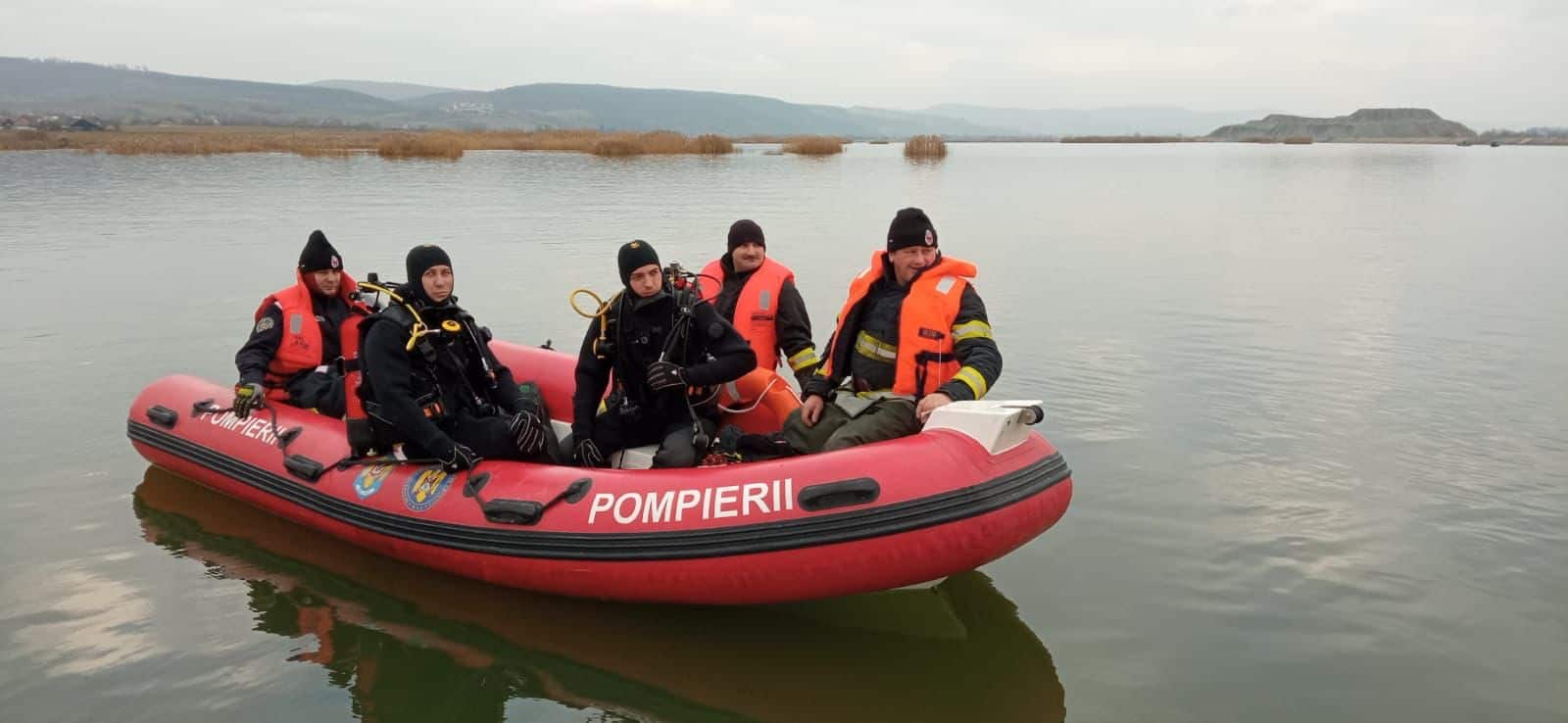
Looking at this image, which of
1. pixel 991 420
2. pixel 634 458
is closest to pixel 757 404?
pixel 634 458

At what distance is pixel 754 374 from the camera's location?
4.45m

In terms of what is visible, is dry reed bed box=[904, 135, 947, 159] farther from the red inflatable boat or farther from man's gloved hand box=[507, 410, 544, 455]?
the red inflatable boat

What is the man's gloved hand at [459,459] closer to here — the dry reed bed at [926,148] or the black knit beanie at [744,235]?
the black knit beanie at [744,235]

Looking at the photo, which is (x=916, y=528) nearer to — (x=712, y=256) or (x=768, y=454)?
(x=768, y=454)

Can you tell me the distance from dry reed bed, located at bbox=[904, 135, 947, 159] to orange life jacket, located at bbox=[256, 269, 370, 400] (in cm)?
3161

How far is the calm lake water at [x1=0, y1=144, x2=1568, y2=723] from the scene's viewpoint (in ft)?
10.6

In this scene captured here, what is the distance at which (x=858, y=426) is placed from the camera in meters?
3.78

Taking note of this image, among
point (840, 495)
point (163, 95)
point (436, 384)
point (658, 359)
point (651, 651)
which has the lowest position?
point (651, 651)

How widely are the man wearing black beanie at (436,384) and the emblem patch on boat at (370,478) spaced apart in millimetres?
94

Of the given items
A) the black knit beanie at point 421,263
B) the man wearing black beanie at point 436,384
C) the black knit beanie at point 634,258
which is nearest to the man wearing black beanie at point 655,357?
the black knit beanie at point 634,258

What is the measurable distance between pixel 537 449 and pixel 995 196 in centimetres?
1700

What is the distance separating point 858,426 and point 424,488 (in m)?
1.68

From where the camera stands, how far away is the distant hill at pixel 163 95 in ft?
398

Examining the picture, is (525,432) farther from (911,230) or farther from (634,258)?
(911,230)
